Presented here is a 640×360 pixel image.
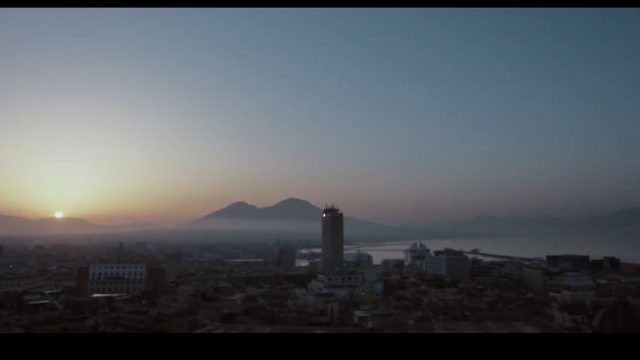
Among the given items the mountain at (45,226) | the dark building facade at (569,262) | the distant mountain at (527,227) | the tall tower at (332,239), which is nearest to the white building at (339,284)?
the tall tower at (332,239)

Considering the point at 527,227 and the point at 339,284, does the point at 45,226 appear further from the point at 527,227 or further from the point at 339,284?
the point at 527,227

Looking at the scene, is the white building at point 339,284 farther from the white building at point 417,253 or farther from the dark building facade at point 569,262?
the dark building facade at point 569,262

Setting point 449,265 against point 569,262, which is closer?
point 569,262

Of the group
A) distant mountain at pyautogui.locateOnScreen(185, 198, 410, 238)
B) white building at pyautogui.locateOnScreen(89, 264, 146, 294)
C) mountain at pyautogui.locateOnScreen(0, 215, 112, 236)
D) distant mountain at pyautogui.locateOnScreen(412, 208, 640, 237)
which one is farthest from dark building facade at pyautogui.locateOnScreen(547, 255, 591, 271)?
mountain at pyautogui.locateOnScreen(0, 215, 112, 236)

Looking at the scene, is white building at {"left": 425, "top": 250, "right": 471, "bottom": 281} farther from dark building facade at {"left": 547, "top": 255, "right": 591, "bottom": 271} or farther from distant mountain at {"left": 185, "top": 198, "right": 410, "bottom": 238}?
dark building facade at {"left": 547, "top": 255, "right": 591, "bottom": 271}

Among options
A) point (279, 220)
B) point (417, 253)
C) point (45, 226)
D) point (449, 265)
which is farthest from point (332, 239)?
point (45, 226)
